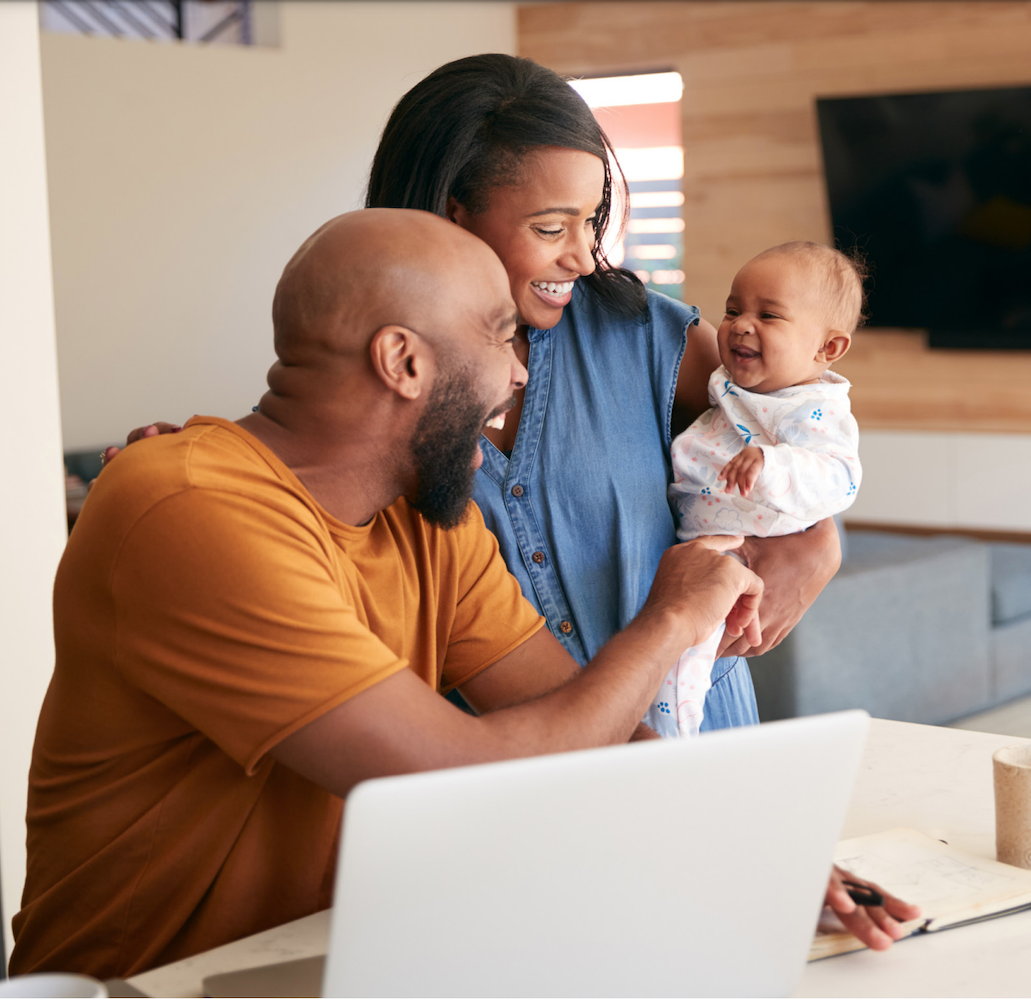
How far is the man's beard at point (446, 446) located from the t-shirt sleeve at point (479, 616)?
87 mm

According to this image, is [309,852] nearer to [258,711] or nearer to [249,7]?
[258,711]

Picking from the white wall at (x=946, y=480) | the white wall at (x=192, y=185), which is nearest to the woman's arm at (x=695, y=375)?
the white wall at (x=192, y=185)

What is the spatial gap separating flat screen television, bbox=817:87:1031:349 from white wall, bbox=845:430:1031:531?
438 mm

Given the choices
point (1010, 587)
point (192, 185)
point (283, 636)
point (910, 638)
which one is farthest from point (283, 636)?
point (192, 185)

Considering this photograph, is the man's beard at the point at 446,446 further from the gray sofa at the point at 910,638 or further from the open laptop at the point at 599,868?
the gray sofa at the point at 910,638

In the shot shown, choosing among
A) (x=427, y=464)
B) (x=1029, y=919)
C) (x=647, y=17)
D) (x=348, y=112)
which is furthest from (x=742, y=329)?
(x=647, y=17)

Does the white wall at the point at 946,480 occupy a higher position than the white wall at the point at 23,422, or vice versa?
the white wall at the point at 23,422

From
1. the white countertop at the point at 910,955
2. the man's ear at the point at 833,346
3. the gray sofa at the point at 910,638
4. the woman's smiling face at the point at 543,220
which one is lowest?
the gray sofa at the point at 910,638

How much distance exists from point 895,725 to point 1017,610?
2.80 metres

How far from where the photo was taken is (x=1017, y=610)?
4086 mm

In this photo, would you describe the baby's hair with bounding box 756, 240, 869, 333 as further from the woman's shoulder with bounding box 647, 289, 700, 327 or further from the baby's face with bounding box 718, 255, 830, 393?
the woman's shoulder with bounding box 647, 289, 700, 327

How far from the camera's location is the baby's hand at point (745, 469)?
1542 mm

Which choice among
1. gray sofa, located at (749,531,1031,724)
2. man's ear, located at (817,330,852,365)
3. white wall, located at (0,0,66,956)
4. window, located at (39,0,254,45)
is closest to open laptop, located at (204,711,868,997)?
man's ear, located at (817,330,852,365)

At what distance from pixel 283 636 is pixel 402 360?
27 cm
